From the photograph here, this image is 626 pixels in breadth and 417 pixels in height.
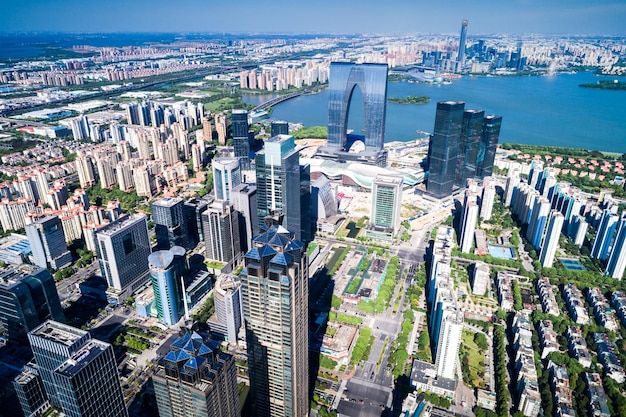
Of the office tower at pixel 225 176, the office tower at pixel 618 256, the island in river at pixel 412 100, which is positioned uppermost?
the office tower at pixel 225 176

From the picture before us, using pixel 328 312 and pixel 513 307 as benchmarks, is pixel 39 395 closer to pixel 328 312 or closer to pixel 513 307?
pixel 328 312

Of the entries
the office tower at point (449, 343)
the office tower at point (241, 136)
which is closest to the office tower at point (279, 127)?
the office tower at point (241, 136)

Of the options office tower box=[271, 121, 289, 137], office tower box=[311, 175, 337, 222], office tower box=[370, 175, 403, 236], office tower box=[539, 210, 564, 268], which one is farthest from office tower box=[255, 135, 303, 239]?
office tower box=[271, 121, 289, 137]

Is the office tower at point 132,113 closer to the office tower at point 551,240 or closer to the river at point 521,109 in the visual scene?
the river at point 521,109

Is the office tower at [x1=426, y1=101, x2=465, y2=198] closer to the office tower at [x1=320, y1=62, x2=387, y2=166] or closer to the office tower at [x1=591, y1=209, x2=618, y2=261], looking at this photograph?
the office tower at [x1=320, y1=62, x2=387, y2=166]

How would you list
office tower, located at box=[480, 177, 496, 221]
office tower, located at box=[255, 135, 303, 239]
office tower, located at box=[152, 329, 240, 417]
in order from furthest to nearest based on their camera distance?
office tower, located at box=[480, 177, 496, 221] < office tower, located at box=[255, 135, 303, 239] < office tower, located at box=[152, 329, 240, 417]

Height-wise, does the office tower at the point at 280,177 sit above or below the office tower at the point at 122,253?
above
